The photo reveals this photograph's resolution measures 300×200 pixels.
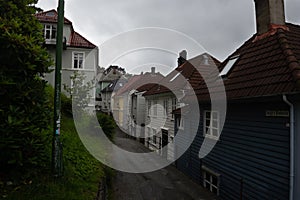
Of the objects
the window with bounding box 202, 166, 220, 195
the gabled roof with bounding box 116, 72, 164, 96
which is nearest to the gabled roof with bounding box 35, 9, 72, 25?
the gabled roof with bounding box 116, 72, 164, 96

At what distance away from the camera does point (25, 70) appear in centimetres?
398

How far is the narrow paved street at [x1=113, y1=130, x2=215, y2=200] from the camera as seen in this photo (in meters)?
8.07

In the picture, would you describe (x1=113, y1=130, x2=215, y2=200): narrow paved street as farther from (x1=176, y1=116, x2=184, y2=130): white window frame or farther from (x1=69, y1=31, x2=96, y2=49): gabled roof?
(x1=69, y1=31, x2=96, y2=49): gabled roof

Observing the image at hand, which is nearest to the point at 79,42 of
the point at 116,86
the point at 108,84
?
the point at 116,86

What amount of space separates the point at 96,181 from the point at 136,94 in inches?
838

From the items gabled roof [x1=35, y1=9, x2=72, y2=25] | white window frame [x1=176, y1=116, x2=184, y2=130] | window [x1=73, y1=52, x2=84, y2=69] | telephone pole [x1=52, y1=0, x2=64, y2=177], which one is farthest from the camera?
window [x1=73, y1=52, x2=84, y2=69]

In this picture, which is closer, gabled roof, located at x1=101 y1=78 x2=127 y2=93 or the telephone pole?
the telephone pole

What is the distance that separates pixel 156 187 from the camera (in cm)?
917

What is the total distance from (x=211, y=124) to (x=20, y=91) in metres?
7.23

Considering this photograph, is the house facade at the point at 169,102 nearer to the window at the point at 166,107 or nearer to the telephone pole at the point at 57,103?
the window at the point at 166,107

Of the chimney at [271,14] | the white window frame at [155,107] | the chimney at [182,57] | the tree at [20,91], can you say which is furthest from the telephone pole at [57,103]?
the chimney at [182,57]

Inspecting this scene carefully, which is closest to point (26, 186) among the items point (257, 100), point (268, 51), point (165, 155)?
point (257, 100)

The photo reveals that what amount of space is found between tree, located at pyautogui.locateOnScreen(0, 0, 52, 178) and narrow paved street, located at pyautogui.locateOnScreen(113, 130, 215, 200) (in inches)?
177

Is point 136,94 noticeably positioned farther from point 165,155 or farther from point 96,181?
point 96,181
